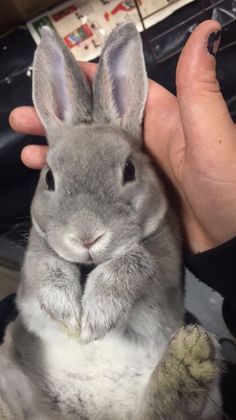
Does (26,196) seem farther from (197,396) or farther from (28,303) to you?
(197,396)

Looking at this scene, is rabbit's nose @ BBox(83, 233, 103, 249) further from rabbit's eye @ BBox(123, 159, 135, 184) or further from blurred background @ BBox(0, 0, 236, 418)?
blurred background @ BBox(0, 0, 236, 418)

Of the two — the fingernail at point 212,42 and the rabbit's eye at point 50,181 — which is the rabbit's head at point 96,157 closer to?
the rabbit's eye at point 50,181

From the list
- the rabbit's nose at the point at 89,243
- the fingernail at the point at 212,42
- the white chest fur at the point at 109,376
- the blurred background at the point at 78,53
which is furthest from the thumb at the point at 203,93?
the blurred background at the point at 78,53

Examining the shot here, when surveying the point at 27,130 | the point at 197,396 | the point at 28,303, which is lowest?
the point at 197,396

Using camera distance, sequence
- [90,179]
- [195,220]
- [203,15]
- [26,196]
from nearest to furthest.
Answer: [90,179] → [195,220] → [26,196] → [203,15]

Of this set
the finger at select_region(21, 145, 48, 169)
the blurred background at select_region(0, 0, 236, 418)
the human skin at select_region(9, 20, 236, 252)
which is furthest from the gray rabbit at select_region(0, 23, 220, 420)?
the blurred background at select_region(0, 0, 236, 418)

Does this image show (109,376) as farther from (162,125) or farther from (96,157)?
(162,125)

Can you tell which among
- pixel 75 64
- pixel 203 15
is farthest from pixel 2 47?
pixel 75 64
